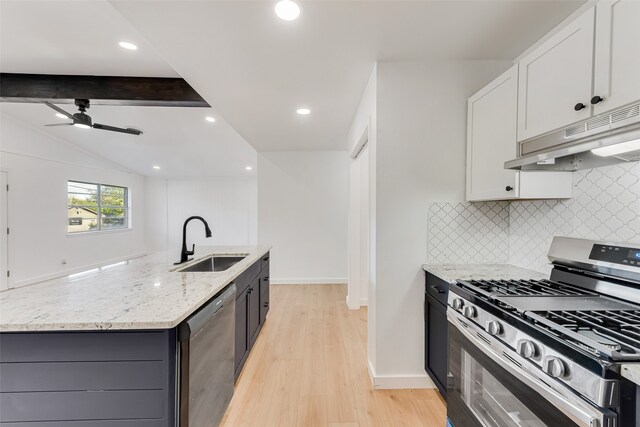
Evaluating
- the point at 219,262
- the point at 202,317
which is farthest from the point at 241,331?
the point at 202,317

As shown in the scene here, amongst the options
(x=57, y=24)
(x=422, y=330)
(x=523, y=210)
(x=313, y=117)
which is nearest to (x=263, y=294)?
(x=422, y=330)

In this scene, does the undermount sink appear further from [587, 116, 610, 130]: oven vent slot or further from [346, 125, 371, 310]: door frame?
[587, 116, 610, 130]: oven vent slot

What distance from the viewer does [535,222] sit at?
74.1 inches

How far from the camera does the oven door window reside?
1.05 metres

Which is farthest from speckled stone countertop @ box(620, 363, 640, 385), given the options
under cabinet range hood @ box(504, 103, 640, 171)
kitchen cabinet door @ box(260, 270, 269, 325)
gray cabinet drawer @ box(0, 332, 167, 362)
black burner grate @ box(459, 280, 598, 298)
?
kitchen cabinet door @ box(260, 270, 269, 325)

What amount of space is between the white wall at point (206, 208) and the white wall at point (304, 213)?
327 cm

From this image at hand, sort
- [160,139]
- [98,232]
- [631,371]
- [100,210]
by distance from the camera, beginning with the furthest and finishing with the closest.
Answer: [100,210], [98,232], [160,139], [631,371]

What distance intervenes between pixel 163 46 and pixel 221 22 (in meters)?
0.52

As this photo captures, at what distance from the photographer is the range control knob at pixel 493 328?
45.1 inches

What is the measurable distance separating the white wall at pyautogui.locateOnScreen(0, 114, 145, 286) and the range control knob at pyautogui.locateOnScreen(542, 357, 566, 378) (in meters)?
7.30

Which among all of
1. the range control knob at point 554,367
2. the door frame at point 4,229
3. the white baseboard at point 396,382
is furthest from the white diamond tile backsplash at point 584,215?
the door frame at point 4,229

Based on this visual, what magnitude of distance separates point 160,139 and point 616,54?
642 centimetres

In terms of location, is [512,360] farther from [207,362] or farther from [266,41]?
[266,41]

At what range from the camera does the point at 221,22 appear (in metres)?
1.62
